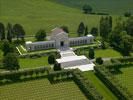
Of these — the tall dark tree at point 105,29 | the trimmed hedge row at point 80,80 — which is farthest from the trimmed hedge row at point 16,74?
the tall dark tree at point 105,29

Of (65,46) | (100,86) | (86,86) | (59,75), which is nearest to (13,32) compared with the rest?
(65,46)

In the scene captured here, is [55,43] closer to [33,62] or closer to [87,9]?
[33,62]

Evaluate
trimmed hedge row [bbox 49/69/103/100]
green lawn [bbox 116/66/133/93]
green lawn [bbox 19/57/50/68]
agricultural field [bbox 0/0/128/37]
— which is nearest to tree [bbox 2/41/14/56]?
green lawn [bbox 19/57/50/68]

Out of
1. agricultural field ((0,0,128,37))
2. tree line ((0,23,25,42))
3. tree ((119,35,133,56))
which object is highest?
agricultural field ((0,0,128,37))

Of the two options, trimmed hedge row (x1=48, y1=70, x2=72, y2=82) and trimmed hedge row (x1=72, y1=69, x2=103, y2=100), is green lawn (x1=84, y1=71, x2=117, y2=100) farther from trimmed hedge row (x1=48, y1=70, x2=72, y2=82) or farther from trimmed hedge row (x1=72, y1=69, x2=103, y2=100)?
trimmed hedge row (x1=48, y1=70, x2=72, y2=82)

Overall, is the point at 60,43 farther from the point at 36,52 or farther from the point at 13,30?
the point at 13,30

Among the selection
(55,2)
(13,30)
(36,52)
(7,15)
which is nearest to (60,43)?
(36,52)
